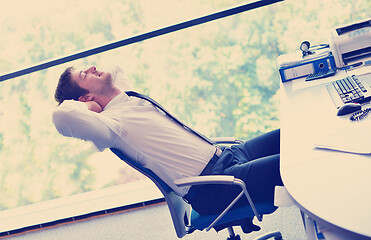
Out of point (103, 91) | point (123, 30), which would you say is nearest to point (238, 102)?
point (123, 30)

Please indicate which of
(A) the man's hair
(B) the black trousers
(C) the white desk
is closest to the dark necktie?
(B) the black trousers

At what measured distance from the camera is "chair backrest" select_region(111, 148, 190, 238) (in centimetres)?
161

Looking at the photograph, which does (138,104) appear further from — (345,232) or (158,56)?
(158,56)

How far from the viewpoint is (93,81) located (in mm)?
2035

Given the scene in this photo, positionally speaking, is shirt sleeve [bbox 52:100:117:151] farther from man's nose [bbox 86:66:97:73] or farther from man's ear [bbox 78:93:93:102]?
man's nose [bbox 86:66:97:73]

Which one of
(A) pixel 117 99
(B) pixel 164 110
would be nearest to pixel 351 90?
(B) pixel 164 110

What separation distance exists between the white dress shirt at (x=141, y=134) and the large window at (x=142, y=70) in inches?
87.9

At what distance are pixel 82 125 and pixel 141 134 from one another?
296 millimetres

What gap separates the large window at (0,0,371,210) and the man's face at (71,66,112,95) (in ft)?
6.36

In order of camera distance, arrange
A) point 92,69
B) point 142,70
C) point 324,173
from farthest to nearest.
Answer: point 142,70
point 92,69
point 324,173

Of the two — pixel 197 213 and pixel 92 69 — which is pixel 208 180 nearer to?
pixel 197 213

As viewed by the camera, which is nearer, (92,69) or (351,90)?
(351,90)

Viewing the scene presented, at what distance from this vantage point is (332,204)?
1.03 metres

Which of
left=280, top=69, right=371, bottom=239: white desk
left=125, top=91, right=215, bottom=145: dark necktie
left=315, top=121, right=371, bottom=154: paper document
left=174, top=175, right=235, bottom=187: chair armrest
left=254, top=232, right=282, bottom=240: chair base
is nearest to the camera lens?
left=280, top=69, right=371, bottom=239: white desk
